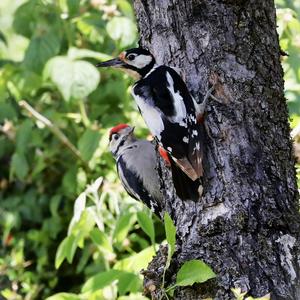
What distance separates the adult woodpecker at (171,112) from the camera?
7.84ft

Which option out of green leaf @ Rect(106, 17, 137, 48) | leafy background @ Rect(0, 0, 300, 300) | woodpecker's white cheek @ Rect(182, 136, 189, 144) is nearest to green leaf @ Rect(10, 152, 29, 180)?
leafy background @ Rect(0, 0, 300, 300)

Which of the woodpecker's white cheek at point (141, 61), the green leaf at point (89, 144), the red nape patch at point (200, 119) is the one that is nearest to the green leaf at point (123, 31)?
the green leaf at point (89, 144)

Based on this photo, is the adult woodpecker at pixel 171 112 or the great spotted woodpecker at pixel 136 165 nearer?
the adult woodpecker at pixel 171 112

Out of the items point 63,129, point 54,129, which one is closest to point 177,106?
point 54,129

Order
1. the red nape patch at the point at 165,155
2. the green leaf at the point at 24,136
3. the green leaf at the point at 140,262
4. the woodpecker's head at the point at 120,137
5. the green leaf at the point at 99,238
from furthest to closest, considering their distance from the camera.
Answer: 1. the green leaf at the point at 24,136
2. the woodpecker's head at the point at 120,137
3. the green leaf at the point at 99,238
4. the green leaf at the point at 140,262
5. the red nape patch at the point at 165,155

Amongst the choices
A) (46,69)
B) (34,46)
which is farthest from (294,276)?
(34,46)

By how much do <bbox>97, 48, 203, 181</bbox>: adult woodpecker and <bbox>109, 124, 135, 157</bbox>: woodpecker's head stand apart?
862 mm

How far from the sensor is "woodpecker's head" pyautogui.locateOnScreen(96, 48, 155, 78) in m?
2.65

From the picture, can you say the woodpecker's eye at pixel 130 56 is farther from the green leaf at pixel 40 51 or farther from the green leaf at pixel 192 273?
the green leaf at pixel 40 51

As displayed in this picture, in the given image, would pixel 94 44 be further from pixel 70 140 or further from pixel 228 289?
pixel 228 289

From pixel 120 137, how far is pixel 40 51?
0.65m

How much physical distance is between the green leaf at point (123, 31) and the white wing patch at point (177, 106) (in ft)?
3.91

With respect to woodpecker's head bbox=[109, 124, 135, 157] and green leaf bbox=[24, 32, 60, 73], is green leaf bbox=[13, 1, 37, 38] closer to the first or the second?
green leaf bbox=[24, 32, 60, 73]

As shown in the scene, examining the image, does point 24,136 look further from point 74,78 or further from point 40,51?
point 74,78
